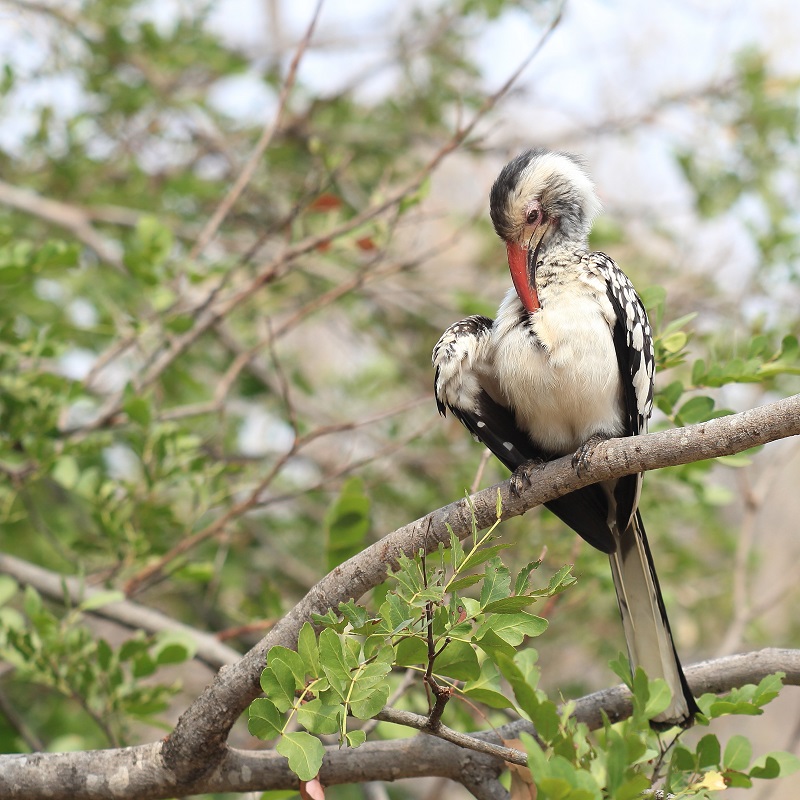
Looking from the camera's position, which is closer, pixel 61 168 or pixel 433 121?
Answer: pixel 61 168

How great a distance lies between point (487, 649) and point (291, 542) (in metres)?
3.34

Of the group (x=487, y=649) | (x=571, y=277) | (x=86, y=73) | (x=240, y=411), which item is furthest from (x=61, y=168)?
(x=487, y=649)

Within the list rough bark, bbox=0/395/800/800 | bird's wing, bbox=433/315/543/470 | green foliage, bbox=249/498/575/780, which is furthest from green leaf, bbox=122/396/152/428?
green foliage, bbox=249/498/575/780

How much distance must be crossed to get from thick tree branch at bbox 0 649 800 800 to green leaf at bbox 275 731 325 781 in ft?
1.11

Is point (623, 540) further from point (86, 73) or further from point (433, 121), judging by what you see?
point (86, 73)

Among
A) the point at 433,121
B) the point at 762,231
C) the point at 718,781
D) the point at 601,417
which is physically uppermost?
the point at 433,121

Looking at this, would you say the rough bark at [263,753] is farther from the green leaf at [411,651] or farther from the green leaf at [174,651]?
the green leaf at [174,651]

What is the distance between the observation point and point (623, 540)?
2301 millimetres

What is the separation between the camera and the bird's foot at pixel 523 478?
1.83 meters

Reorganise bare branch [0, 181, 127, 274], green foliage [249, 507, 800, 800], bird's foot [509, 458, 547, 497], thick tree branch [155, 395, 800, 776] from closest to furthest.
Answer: green foliage [249, 507, 800, 800], thick tree branch [155, 395, 800, 776], bird's foot [509, 458, 547, 497], bare branch [0, 181, 127, 274]

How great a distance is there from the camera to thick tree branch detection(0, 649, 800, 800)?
5.68ft

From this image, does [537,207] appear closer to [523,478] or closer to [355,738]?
[523,478]

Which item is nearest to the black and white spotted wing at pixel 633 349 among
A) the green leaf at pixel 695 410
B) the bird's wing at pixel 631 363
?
the bird's wing at pixel 631 363

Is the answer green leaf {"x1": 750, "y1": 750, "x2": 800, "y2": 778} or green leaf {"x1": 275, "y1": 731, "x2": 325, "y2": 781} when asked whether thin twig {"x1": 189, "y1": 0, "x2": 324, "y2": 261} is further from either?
green leaf {"x1": 750, "y1": 750, "x2": 800, "y2": 778}
